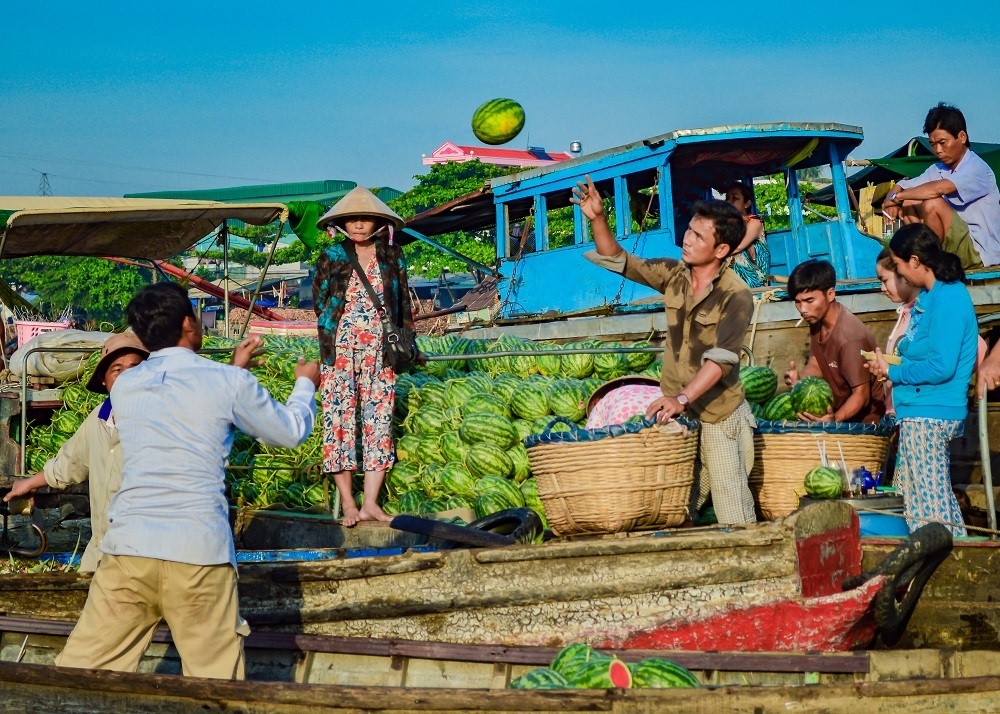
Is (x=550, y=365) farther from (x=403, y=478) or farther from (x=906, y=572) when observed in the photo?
(x=906, y=572)

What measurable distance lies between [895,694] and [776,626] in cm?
159

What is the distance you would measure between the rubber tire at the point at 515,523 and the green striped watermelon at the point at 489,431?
118 cm

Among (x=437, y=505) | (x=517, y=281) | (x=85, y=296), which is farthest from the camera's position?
(x=85, y=296)

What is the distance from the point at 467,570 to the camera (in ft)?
15.0

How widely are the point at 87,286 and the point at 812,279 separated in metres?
38.7

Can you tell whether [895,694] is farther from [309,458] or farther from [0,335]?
[0,335]

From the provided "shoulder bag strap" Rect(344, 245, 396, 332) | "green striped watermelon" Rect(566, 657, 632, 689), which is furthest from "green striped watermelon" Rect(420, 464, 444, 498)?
"green striped watermelon" Rect(566, 657, 632, 689)

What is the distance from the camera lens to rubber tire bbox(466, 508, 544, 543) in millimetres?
5324

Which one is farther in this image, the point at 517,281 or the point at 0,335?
the point at 517,281

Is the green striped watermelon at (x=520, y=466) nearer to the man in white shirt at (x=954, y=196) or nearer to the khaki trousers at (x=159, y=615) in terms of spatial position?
the man in white shirt at (x=954, y=196)

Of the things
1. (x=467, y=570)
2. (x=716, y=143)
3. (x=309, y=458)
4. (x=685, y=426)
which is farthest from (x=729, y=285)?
(x=716, y=143)

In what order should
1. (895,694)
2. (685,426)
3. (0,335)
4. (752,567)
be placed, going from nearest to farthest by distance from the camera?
1. (895,694)
2. (752,567)
3. (685,426)
4. (0,335)

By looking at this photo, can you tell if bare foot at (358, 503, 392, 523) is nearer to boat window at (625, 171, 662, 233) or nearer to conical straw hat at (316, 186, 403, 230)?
conical straw hat at (316, 186, 403, 230)

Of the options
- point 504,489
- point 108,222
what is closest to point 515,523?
point 504,489
